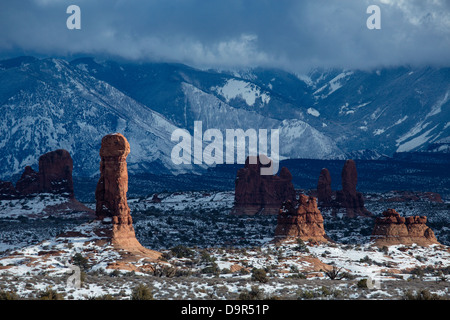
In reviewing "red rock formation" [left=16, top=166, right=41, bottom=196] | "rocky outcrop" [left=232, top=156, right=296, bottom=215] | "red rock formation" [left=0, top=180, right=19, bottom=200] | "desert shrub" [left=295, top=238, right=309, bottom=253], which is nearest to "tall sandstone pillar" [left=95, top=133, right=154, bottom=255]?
"desert shrub" [left=295, top=238, right=309, bottom=253]

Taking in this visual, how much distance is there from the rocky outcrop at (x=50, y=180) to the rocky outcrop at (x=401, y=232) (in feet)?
178

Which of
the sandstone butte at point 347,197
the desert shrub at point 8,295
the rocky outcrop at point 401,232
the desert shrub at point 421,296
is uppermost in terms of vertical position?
the sandstone butte at point 347,197

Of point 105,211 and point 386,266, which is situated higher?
point 105,211

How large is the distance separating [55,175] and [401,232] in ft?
188

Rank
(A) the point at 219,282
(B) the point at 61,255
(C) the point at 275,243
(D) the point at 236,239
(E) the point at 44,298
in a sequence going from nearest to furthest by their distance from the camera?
(E) the point at 44,298 < (A) the point at 219,282 < (B) the point at 61,255 < (C) the point at 275,243 < (D) the point at 236,239

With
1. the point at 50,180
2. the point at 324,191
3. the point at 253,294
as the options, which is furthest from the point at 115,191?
the point at 50,180

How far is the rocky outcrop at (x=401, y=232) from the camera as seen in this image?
69.8m

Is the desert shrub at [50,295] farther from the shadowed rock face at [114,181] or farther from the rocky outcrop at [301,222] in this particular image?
the rocky outcrop at [301,222]

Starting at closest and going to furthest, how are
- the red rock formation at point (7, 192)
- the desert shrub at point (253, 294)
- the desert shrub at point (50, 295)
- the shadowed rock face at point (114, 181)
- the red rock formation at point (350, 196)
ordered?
1. the desert shrub at point (50, 295)
2. the desert shrub at point (253, 294)
3. the shadowed rock face at point (114, 181)
4. the red rock formation at point (350, 196)
5. the red rock formation at point (7, 192)

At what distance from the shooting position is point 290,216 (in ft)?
226

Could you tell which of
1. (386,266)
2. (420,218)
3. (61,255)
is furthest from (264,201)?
(61,255)

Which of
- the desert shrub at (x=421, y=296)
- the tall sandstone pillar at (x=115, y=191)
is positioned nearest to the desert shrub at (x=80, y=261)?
the tall sandstone pillar at (x=115, y=191)

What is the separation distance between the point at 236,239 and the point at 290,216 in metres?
16.0
